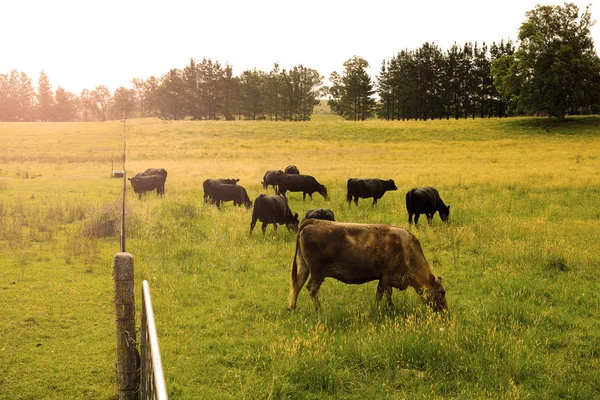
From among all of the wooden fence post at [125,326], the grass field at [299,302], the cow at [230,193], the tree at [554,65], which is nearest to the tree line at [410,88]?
the tree at [554,65]

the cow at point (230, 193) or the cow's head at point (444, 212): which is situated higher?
the cow at point (230, 193)

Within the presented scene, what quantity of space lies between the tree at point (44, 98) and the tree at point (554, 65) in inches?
4414

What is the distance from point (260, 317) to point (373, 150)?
38945 millimetres

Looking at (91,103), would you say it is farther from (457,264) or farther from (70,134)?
(457,264)

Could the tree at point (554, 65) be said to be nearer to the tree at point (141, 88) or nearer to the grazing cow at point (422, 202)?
the grazing cow at point (422, 202)

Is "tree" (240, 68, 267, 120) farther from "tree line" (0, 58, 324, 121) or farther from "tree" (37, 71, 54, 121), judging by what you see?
"tree" (37, 71, 54, 121)

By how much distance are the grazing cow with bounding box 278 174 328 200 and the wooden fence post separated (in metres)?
17.0

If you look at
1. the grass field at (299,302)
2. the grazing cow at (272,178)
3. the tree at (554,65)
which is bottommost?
the grass field at (299,302)

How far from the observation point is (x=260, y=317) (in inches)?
329

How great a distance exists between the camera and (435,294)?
8336mm

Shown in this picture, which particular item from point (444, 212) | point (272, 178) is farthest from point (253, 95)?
point (444, 212)

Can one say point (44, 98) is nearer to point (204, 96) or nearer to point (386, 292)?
point (204, 96)

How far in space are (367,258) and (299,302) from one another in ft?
5.59

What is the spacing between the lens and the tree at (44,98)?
125 metres
